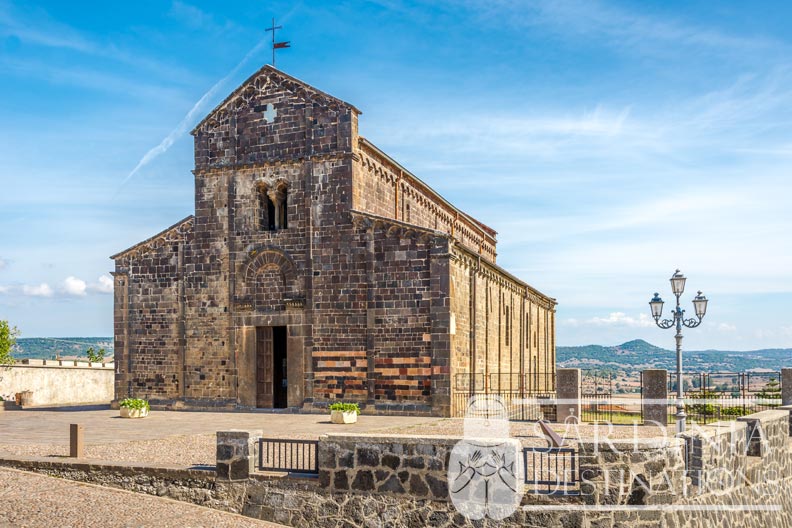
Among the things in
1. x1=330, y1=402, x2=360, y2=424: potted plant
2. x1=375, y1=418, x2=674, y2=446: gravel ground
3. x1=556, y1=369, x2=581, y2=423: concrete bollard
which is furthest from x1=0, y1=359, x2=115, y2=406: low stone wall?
x1=556, y1=369, x2=581, y2=423: concrete bollard

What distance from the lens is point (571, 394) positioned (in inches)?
952

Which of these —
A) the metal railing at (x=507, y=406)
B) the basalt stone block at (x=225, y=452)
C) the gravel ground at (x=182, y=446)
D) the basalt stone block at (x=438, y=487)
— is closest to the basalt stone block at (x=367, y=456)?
the basalt stone block at (x=438, y=487)

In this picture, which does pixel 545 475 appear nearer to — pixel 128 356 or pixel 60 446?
pixel 60 446

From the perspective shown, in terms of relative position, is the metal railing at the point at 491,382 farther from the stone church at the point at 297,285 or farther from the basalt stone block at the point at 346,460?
the basalt stone block at the point at 346,460

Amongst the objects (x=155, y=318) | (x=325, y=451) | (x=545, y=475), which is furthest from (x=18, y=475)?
(x=155, y=318)

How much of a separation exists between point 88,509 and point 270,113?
65.6ft

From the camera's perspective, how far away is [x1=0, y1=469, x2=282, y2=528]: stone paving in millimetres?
12703

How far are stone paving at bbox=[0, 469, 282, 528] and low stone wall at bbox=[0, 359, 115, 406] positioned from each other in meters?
29.9

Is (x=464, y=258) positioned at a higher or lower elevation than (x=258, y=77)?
lower

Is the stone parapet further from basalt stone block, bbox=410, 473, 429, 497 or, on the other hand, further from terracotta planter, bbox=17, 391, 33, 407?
terracotta planter, bbox=17, 391, 33, 407

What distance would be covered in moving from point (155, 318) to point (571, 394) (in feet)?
57.0

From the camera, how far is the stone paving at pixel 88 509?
12703mm

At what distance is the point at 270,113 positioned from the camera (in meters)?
30.6

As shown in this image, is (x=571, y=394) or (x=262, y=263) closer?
(x=571, y=394)
